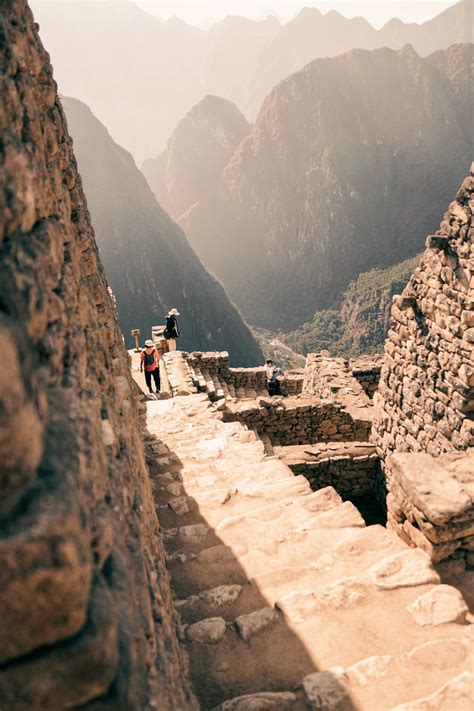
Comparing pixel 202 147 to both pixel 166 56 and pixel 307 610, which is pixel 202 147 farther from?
pixel 166 56

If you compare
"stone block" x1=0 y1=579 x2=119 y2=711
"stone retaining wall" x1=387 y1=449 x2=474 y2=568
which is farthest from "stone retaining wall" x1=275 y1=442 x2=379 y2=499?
"stone block" x1=0 y1=579 x2=119 y2=711

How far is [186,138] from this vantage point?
301 feet

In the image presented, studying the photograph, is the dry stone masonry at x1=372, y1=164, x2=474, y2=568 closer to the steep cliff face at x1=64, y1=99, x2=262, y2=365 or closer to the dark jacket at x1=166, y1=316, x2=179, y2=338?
the dark jacket at x1=166, y1=316, x2=179, y2=338

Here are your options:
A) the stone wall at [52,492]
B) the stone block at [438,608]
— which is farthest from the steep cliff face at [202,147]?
the stone wall at [52,492]

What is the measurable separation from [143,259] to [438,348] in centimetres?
5594

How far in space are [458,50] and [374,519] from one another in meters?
88.2

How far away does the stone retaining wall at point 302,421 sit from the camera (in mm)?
8422

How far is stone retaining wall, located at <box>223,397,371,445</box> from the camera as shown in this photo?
842cm

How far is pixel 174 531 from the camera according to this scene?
325cm

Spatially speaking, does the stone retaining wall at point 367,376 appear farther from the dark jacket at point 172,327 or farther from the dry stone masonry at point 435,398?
the dry stone masonry at point 435,398

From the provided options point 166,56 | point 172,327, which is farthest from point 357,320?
point 166,56

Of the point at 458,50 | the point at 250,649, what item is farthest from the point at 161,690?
the point at 458,50

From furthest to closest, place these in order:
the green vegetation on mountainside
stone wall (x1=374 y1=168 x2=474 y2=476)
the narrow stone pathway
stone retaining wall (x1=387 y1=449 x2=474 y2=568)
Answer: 1. the green vegetation on mountainside
2. stone wall (x1=374 y1=168 x2=474 y2=476)
3. stone retaining wall (x1=387 y1=449 x2=474 y2=568)
4. the narrow stone pathway

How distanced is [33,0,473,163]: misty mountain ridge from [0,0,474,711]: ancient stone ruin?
15781 centimetres
